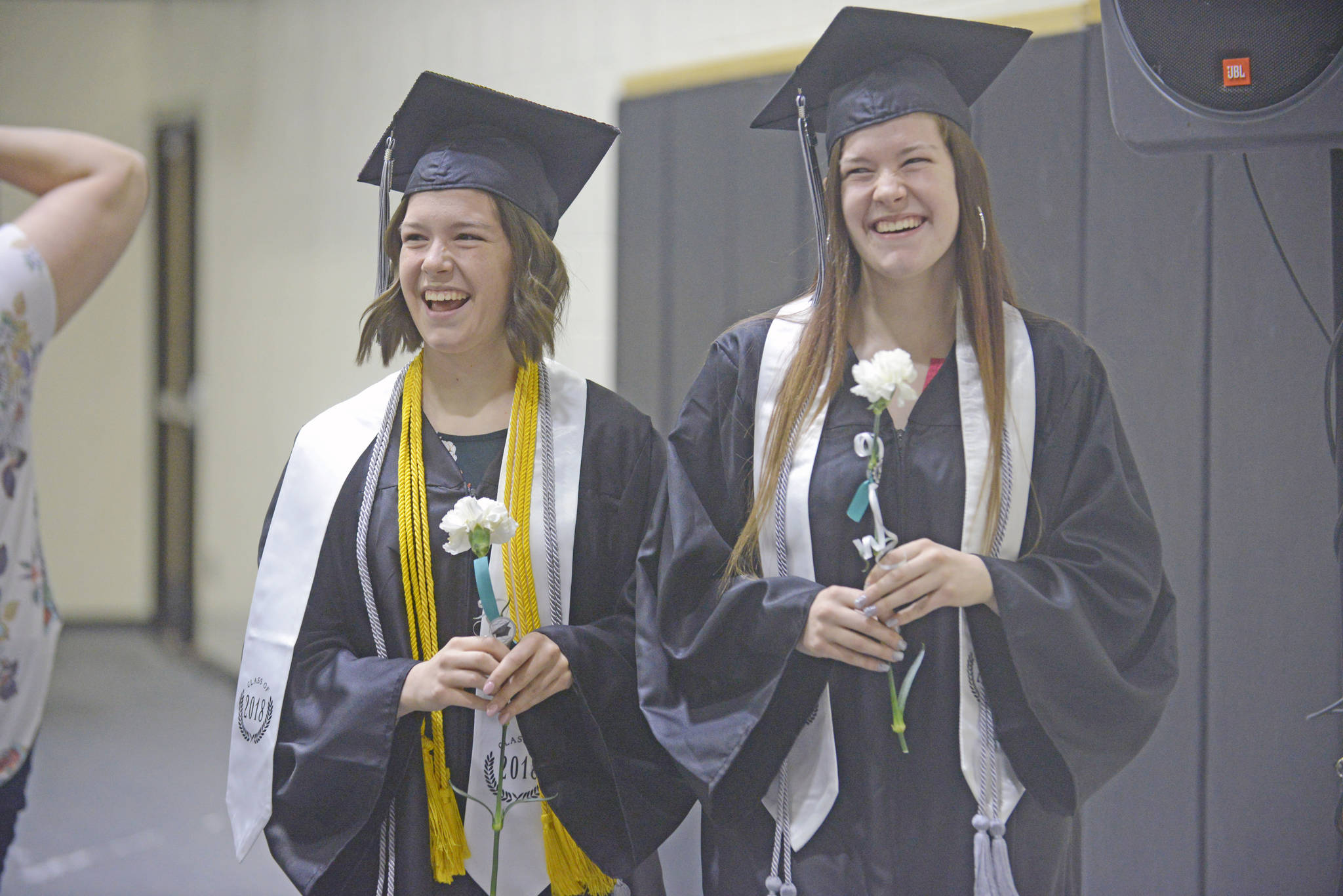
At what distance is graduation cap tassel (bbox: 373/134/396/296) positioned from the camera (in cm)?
174

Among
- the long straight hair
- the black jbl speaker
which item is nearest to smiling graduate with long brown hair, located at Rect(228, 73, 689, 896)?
the long straight hair

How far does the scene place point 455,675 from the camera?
152cm

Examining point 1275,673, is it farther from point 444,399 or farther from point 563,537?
point 444,399

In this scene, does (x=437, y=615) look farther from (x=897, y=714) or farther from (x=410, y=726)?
(x=897, y=714)

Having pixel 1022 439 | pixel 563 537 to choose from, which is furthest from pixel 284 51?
pixel 1022 439

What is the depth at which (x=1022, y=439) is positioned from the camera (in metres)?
1.56

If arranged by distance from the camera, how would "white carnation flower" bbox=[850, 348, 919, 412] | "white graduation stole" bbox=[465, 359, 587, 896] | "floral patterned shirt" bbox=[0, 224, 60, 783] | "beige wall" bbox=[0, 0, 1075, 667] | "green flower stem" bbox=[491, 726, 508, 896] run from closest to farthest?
"floral patterned shirt" bbox=[0, 224, 60, 783]
"white carnation flower" bbox=[850, 348, 919, 412]
"green flower stem" bbox=[491, 726, 508, 896]
"white graduation stole" bbox=[465, 359, 587, 896]
"beige wall" bbox=[0, 0, 1075, 667]

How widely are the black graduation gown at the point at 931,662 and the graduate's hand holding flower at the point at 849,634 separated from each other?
0.03m

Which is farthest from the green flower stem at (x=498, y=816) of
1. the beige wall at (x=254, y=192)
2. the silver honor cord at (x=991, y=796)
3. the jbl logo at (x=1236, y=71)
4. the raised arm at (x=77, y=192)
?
the beige wall at (x=254, y=192)

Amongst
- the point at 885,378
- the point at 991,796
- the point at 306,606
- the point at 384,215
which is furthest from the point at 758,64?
the point at 991,796

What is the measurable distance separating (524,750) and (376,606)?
310mm

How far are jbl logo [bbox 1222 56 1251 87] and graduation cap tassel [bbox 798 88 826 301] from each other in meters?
0.60

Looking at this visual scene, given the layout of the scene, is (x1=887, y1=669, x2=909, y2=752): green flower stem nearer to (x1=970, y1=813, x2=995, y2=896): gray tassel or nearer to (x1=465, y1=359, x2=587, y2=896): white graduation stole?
(x1=970, y1=813, x2=995, y2=896): gray tassel

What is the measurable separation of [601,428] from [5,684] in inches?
34.3
